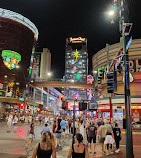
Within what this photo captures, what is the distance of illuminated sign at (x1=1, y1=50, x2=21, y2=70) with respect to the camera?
4278 centimetres

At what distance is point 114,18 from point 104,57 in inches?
1457

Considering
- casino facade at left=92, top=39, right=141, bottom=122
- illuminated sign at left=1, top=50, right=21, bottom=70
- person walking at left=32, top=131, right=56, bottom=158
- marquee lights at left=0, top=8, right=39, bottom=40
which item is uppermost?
marquee lights at left=0, top=8, right=39, bottom=40

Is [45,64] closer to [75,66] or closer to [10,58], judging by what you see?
[75,66]

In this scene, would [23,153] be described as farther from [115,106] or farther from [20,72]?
[20,72]

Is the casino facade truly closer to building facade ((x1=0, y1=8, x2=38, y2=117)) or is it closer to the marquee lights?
building facade ((x1=0, y1=8, x2=38, y2=117))

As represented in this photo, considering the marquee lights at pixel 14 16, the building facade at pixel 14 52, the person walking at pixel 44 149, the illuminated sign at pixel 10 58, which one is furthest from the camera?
the marquee lights at pixel 14 16

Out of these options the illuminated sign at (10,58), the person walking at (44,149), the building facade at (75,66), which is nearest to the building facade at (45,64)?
the building facade at (75,66)

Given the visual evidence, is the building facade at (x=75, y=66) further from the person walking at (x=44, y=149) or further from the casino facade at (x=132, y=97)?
the person walking at (x=44, y=149)

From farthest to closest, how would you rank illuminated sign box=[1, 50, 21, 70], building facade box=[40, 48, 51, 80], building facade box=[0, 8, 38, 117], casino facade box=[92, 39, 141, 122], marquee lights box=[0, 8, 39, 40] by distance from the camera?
building facade box=[40, 48, 51, 80] < marquee lights box=[0, 8, 39, 40] < building facade box=[0, 8, 38, 117] < illuminated sign box=[1, 50, 21, 70] < casino facade box=[92, 39, 141, 122]

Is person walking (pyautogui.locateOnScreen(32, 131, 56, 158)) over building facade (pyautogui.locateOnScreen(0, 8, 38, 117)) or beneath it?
beneath

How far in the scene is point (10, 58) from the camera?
44.2 m

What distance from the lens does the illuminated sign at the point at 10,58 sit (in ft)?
140

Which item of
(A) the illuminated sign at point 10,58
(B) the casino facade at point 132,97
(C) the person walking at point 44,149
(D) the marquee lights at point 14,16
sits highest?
(D) the marquee lights at point 14,16

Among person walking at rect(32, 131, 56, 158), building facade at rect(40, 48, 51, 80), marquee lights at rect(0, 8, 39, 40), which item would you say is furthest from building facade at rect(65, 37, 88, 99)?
person walking at rect(32, 131, 56, 158)
